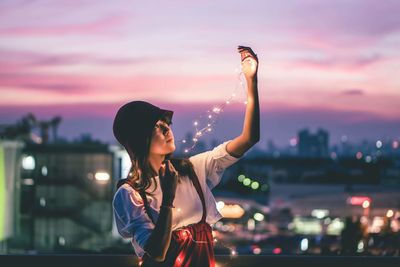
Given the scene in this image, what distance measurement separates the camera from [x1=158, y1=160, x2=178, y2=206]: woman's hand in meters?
2.65

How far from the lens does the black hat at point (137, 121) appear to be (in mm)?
2840

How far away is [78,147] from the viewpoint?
3388 cm

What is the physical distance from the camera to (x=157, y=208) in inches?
112

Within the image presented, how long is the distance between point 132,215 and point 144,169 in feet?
0.58

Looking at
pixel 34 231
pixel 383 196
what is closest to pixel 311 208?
pixel 383 196

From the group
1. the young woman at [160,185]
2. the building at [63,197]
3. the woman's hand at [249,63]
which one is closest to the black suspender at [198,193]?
the young woman at [160,185]

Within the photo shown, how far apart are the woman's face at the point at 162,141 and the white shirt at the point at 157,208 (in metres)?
0.10

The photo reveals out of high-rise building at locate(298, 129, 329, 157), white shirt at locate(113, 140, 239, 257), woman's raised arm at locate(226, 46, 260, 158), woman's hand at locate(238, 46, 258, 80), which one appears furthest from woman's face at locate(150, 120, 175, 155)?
high-rise building at locate(298, 129, 329, 157)

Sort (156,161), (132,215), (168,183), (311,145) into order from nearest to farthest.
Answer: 1. (168,183)
2. (132,215)
3. (156,161)
4. (311,145)

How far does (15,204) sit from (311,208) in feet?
42.5

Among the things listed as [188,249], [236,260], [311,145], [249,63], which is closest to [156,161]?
[188,249]

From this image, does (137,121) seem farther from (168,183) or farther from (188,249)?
(188,249)

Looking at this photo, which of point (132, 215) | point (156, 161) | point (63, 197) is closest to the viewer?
point (132, 215)

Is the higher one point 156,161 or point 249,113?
point 249,113
